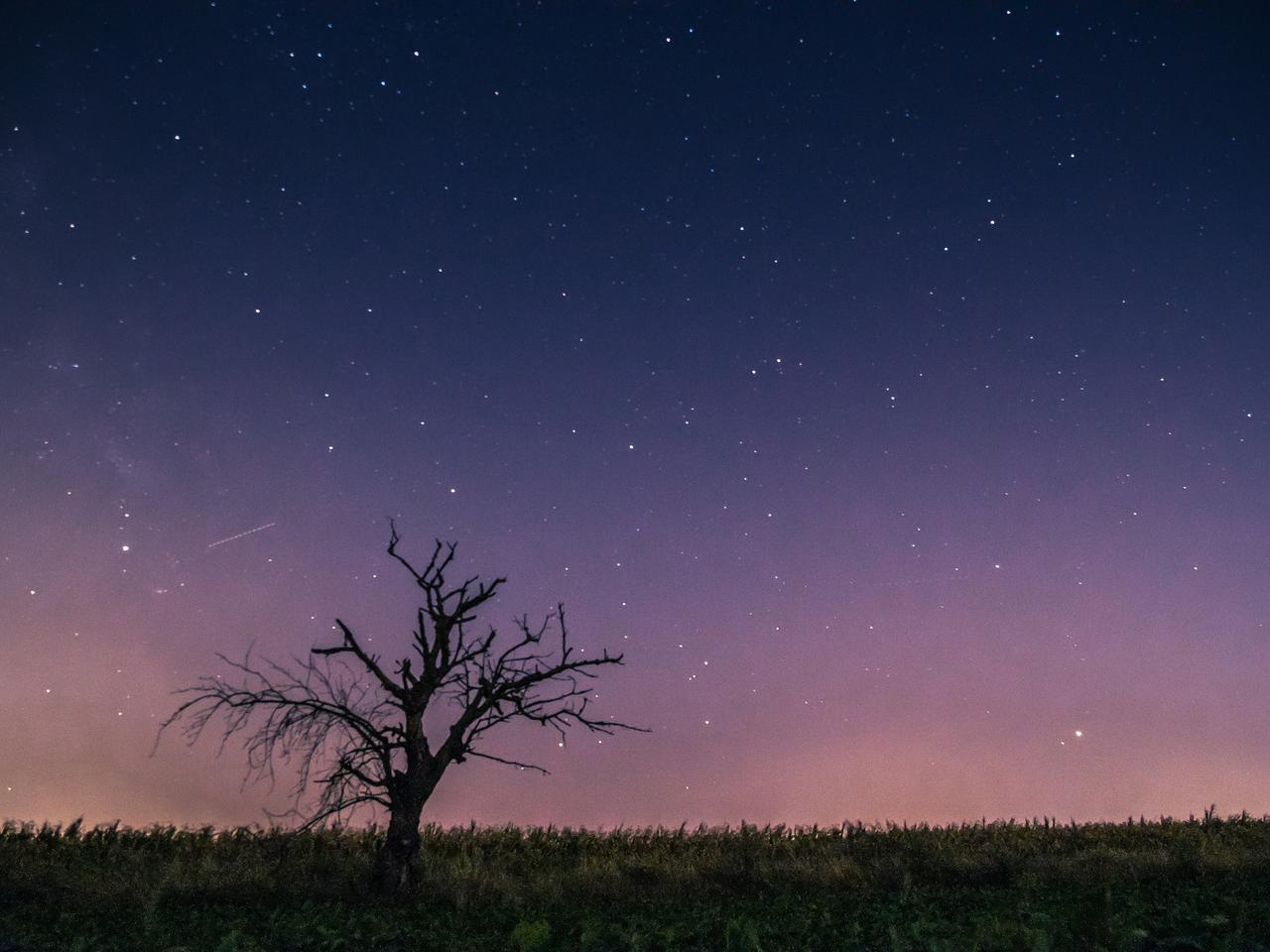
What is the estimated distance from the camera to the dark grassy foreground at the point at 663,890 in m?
10.9

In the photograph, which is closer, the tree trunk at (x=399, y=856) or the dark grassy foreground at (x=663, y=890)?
the dark grassy foreground at (x=663, y=890)

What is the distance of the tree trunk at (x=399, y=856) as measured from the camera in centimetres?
1546

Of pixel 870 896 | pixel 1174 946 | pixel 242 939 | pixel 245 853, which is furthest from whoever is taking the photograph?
pixel 245 853

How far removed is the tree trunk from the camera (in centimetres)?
1546

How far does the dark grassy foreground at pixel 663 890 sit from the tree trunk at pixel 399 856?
1.38 feet

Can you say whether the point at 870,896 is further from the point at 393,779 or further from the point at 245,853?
the point at 245,853

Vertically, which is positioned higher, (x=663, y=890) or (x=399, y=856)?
(x=399, y=856)

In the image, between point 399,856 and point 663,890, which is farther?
point 663,890

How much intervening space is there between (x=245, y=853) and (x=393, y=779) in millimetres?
4714

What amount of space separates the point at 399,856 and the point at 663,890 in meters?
4.49

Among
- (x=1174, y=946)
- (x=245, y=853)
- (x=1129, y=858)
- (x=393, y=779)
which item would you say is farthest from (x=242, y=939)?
(x=1129, y=858)

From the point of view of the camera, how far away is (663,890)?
1602cm

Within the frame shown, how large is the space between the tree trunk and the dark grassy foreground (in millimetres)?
419

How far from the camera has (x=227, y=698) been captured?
1636 centimetres
